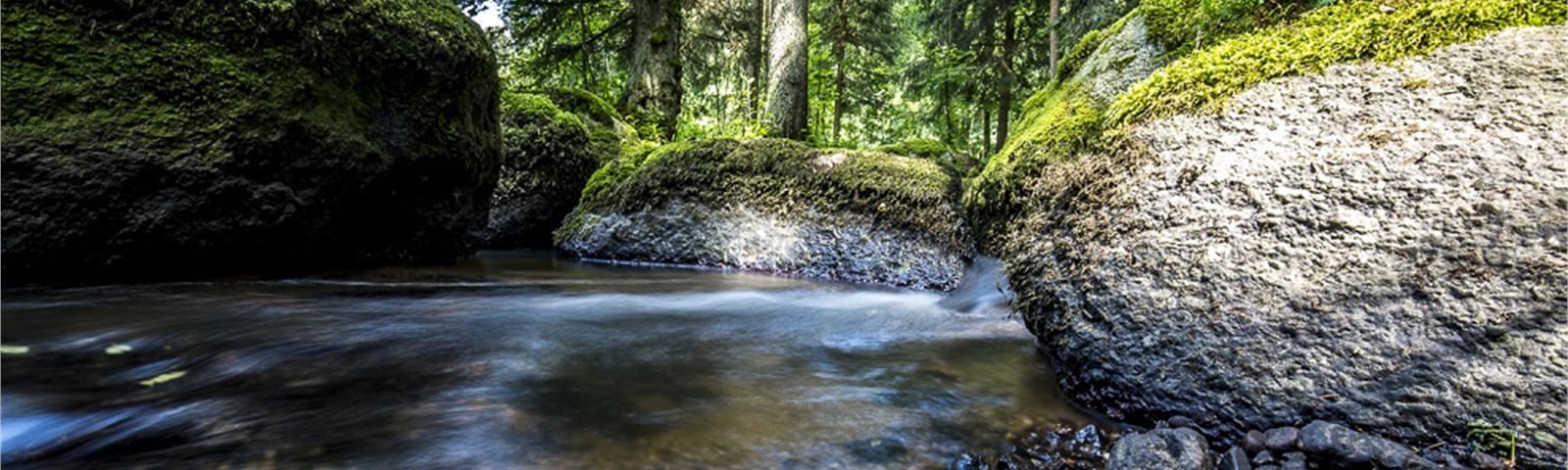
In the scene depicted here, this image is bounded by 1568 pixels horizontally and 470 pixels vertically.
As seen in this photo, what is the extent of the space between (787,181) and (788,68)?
4180mm

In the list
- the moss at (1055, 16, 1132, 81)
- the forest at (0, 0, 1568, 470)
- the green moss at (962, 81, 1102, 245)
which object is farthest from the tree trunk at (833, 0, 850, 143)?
the forest at (0, 0, 1568, 470)

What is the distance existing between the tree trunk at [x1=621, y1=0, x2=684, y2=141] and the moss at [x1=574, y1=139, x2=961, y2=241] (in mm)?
6165

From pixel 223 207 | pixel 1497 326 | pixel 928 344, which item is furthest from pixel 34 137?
pixel 1497 326

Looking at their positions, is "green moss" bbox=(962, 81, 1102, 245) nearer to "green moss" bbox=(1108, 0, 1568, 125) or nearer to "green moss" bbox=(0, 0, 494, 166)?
"green moss" bbox=(1108, 0, 1568, 125)

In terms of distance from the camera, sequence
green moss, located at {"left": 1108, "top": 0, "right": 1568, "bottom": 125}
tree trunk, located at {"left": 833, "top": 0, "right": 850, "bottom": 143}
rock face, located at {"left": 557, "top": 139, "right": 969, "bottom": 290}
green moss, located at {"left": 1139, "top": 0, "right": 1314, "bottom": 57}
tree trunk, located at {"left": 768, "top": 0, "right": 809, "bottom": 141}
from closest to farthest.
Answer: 1. green moss, located at {"left": 1108, "top": 0, "right": 1568, "bottom": 125}
2. green moss, located at {"left": 1139, "top": 0, "right": 1314, "bottom": 57}
3. rock face, located at {"left": 557, "top": 139, "right": 969, "bottom": 290}
4. tree trunk, located at {"left": 768, "top": 0, "right": 809, "bottom": 141}
5. tree trunk, located at {"left": 833, "top": 0, "right": 850, "bottom": 143}

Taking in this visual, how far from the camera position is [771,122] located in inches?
400

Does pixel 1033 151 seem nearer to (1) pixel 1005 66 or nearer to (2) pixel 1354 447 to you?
(2) pixel 1354 447

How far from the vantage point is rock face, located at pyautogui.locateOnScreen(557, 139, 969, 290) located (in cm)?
554

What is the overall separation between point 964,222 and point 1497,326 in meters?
3.72

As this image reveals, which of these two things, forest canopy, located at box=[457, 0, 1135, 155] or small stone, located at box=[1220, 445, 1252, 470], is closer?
small stone, located at box=[1220, 445, 1252, 470]

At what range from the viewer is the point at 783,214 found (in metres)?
6.14

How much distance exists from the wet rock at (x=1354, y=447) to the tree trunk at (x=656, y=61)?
11.7 m

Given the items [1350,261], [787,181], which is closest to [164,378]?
[1350,261]

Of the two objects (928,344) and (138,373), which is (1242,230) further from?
(138,373)
